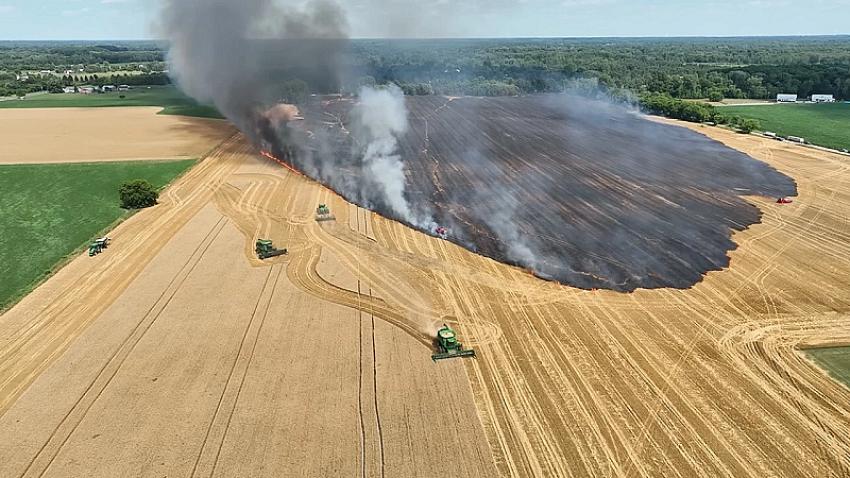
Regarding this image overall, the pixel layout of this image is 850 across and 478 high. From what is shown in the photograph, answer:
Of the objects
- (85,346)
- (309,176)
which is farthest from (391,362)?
(309,176)

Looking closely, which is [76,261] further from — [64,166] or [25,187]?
[64,166]

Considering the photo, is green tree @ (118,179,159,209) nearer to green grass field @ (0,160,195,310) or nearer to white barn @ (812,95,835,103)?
green grass field @ (0,160,195,310)

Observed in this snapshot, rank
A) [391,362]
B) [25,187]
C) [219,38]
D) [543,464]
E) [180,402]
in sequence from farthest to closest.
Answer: [219,38] → [25,187] → [391,362] → [180,402] → [543,464]

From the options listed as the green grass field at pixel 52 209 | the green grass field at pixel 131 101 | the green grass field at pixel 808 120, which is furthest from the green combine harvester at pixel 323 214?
the green grass field at pixel 808 120

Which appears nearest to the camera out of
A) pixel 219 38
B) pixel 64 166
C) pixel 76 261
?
pixel 76 261

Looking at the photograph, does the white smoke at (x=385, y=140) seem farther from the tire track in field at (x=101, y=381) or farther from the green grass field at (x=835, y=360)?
the green grass field at (x=835, y=360)

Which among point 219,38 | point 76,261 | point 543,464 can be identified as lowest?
point 543,464
